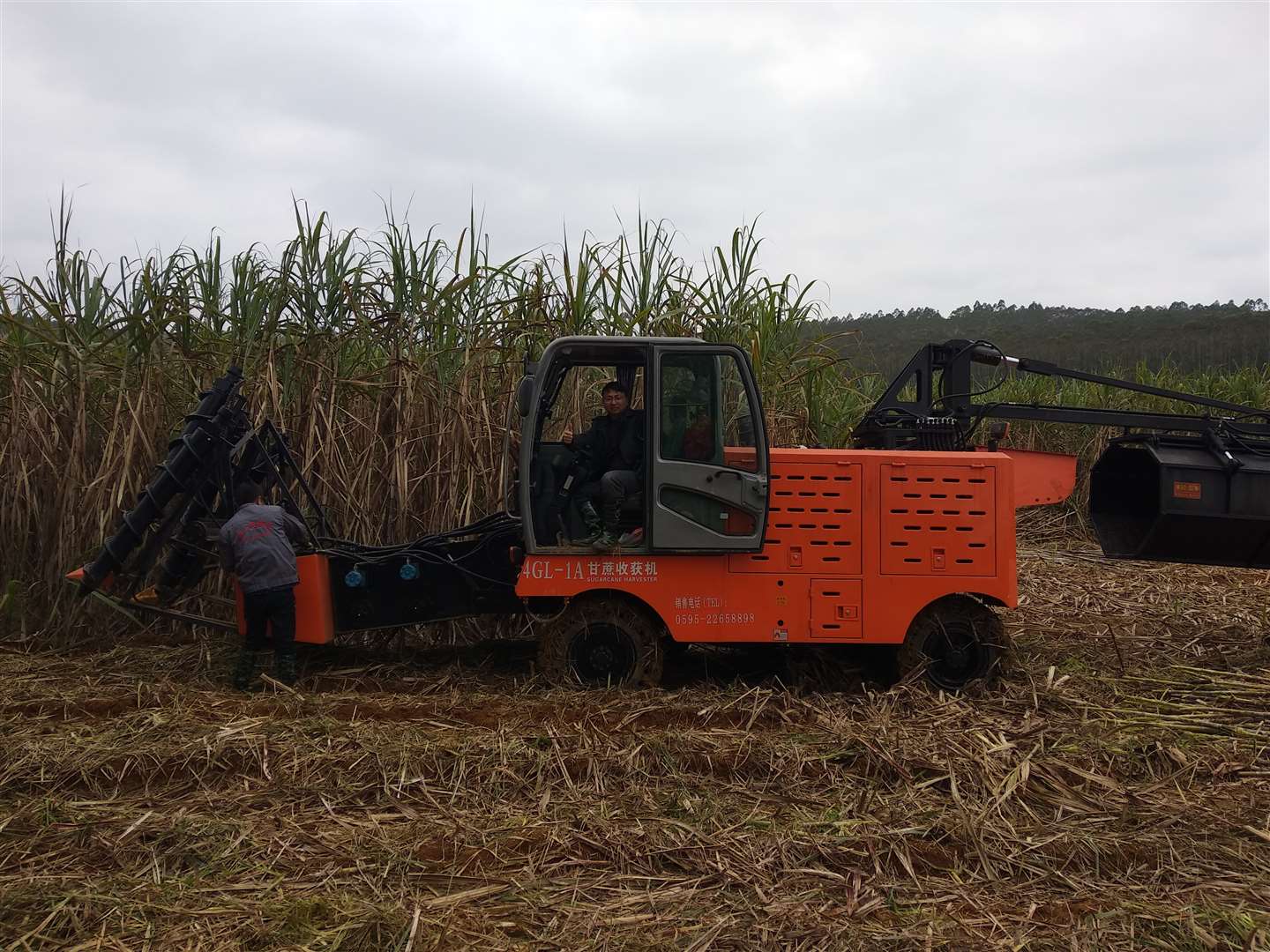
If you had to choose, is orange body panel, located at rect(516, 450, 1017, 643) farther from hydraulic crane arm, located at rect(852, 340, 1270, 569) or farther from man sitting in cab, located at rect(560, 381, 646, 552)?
hydraulic crane arm, located at rect(852, 340, 1270, 569)

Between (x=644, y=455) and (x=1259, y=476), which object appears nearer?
(x=644, y=455)

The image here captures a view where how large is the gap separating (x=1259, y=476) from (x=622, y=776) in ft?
15.6

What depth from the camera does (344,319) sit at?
7344 mm

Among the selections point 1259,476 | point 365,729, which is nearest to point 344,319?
point 365,729

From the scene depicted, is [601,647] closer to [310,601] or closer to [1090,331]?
[310,601]

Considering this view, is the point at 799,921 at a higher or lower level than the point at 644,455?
lower

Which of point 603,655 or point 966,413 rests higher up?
point 966,413

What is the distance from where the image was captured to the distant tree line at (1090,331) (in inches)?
1319

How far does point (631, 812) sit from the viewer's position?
13.2ft

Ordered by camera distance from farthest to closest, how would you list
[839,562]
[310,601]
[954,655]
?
[310,601], [954,655], [839,562]

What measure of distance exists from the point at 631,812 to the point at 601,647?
189cm

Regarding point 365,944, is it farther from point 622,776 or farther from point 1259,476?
point 1259,476

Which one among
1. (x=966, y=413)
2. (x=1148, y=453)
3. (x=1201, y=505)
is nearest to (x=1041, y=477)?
(x=966, y=413)

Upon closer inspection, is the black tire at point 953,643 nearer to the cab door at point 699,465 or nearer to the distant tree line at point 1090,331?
the cab door at point 699,465
